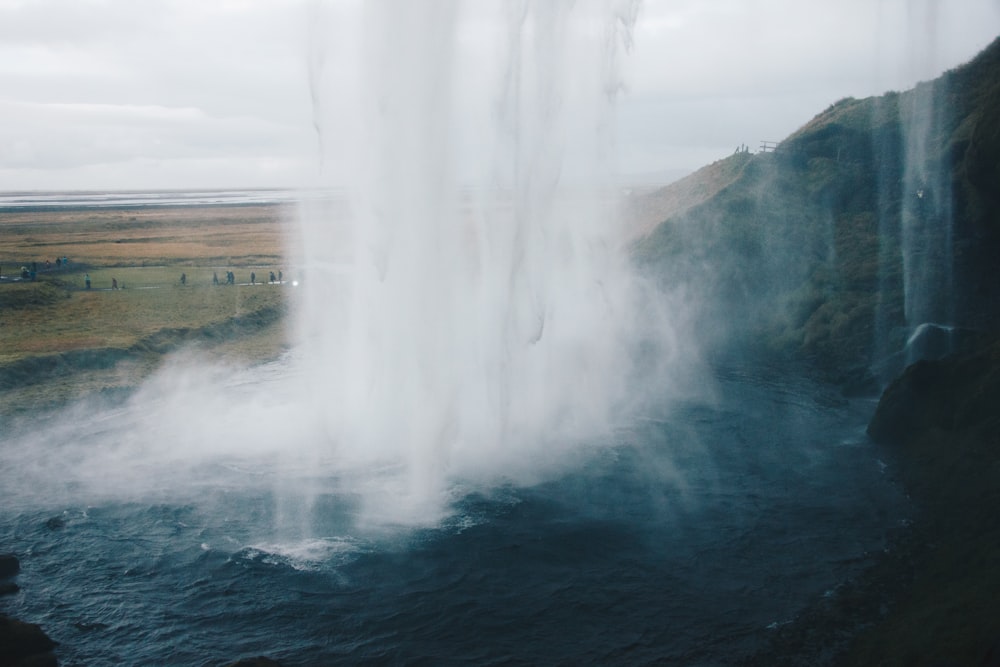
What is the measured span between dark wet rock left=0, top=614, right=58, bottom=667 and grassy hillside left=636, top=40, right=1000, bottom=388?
32.3m

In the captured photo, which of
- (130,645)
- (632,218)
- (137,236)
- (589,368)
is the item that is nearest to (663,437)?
(589,368)

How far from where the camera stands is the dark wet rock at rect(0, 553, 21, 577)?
20.1 meters

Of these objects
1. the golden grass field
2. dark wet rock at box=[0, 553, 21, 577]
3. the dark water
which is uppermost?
the golden grass field

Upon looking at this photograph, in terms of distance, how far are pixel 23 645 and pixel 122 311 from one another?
3810cm

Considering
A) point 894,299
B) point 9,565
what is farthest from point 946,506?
point 9,565

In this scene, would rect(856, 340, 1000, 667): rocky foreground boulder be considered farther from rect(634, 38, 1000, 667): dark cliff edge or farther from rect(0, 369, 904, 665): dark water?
rect(0, 369, 904, 665): dark water

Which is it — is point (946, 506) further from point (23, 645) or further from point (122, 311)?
point (122, 311)

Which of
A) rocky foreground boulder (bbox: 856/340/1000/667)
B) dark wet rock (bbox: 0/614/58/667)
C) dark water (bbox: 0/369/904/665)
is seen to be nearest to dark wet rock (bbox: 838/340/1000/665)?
rocky foreground boulder (bbox: 856/340/1000/667)

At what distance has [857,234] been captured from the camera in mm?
49969

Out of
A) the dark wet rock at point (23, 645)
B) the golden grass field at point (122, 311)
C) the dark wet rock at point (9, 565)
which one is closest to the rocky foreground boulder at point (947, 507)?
the dark wet rock at point (23, 645)

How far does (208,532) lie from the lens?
73.7 ft

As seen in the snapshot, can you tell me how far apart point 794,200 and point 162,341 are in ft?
137

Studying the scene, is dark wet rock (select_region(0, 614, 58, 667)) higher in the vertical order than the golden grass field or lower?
lower

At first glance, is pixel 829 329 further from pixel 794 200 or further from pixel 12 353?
pixel 12 353
